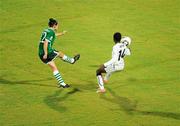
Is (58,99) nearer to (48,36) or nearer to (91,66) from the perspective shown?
(48,36)

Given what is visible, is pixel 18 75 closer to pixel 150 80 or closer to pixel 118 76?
pixel 118 76

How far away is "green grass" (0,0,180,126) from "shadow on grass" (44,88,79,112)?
4 cm

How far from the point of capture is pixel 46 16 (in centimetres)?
2888

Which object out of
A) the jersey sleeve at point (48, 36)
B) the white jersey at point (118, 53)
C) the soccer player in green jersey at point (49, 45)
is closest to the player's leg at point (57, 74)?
the soccer player in green jersey at point (49, 45)

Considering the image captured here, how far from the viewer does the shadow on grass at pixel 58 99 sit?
17.5 metres

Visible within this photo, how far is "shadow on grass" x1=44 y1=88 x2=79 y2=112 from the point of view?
17.5 metres

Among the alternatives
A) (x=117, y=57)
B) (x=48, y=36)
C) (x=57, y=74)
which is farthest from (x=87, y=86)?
(x=48, y=36)

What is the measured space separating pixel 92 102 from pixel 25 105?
246 centimetres

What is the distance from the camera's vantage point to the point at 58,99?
1820cm

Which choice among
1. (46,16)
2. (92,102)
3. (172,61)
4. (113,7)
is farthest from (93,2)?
(92,102)

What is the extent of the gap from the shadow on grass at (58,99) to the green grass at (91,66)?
36 mm

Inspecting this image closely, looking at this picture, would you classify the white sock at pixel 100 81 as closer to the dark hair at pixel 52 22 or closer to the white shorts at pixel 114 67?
the white shorts at pixel 114 67

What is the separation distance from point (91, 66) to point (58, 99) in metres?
3.90

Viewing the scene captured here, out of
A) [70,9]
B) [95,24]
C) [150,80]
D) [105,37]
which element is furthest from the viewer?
[70,9]
